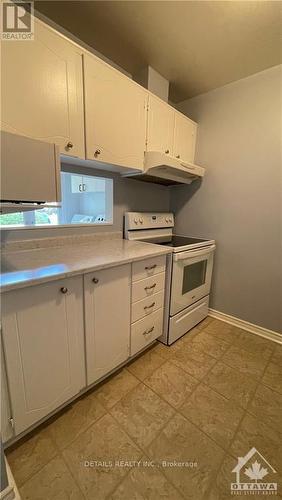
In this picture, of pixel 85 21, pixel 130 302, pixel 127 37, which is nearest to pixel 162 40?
pixel 127 37

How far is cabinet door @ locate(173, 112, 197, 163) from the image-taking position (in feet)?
6.63

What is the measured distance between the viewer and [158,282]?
5.50 ft

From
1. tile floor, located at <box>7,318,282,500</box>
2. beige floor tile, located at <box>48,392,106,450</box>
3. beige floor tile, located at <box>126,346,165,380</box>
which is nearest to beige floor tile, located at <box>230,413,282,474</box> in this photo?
tile floor, located at <box>7,318,282,500</box>

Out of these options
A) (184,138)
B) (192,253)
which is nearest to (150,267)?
(192,253)

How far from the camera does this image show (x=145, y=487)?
925 millimetres

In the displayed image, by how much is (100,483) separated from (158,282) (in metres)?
1.13

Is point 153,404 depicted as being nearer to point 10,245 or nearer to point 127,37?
point 10,245

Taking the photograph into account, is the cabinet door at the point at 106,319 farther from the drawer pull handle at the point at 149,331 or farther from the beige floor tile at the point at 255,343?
the beige floor tile at the point at 255,343

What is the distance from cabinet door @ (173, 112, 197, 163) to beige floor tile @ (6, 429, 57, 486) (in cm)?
233

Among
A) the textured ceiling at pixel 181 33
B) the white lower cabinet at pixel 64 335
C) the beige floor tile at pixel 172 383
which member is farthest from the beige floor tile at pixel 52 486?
the textured ceiling at pixel 181 33

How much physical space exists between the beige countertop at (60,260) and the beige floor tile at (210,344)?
95 centimetres

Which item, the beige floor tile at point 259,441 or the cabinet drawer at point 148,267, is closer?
the beige floor tile at point 259,441

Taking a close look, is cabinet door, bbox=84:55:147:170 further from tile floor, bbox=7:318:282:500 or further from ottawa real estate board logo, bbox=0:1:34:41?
tile floor, bbox=7:318:282:500

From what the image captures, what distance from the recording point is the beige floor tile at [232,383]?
139cm
